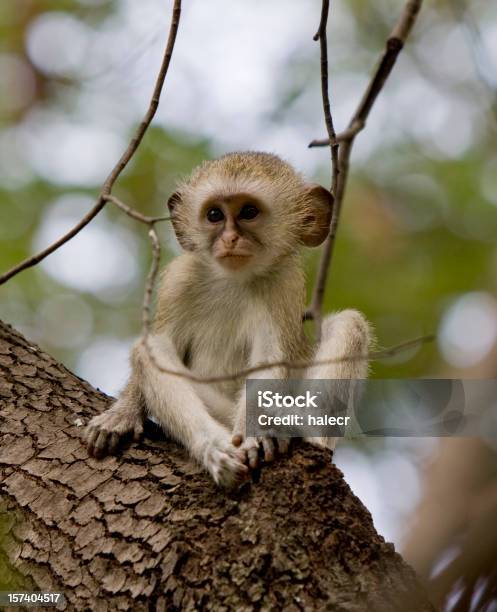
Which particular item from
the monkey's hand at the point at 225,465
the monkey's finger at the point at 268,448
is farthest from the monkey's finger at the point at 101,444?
the monkey's finger at the point at 268,448

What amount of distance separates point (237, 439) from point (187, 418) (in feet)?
1.58

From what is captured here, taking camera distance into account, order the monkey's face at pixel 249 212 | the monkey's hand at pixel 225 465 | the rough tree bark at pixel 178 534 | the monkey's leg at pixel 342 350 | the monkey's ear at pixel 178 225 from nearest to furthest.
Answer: the rough tree bark at pixel 178 534 < the monkey's hand at pixel 225 465 < the monkey's leg at pixel 342 350 < the monkey's face at pixel 249 212 < the monkey's ear at pixel 178 225

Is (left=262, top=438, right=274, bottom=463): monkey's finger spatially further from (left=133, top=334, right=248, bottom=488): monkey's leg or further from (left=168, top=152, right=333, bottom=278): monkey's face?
(left=168, top=152, right=333, bottom=278): monkey's face

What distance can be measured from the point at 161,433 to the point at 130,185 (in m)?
5.20

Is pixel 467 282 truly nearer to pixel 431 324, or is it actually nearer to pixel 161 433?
pixel 431 324

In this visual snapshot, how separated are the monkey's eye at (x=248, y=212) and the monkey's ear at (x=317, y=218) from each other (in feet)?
1.75

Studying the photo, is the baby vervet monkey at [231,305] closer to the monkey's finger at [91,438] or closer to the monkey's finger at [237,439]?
the monkey's finger at [237,439]

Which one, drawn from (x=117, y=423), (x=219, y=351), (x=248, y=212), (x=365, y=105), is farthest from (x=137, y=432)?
(x=365, y=105)

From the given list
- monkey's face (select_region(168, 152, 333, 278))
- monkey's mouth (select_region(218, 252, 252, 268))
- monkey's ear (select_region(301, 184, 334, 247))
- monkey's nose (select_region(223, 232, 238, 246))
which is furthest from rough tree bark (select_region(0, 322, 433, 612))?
monkey's ear (select_region(301, 184, 334, 247))

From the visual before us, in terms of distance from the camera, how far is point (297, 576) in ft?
14.4

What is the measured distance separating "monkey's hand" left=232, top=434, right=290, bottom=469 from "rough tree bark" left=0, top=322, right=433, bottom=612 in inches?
4.6

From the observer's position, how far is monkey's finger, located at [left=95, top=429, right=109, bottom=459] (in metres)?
5.72

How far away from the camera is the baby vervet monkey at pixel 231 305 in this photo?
6500 mm

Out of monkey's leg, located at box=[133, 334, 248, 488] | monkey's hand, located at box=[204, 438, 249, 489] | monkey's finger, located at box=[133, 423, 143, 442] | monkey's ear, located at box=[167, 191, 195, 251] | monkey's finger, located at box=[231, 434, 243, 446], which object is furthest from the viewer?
monkey's ear, located at box=[167, 191, 195, 251]
